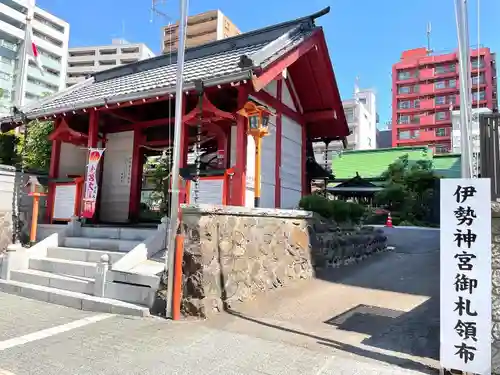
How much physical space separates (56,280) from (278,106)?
6.96 meters

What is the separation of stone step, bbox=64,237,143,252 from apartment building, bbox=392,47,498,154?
5855cm

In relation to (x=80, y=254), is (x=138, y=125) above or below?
above

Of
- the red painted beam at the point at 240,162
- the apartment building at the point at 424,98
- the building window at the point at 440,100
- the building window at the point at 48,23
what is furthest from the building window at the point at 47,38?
the red painted beam at the point at 240,162

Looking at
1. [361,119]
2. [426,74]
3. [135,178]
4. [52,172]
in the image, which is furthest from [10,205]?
[426,74]

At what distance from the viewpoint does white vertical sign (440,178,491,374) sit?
4070 millimetres

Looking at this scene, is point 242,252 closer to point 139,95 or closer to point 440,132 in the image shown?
point 139,95

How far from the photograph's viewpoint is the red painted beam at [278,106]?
9.62 m

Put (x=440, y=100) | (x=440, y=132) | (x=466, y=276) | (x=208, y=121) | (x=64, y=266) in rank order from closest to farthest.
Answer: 1. (x=466, y=276)
2. (x=64, y=266)
3. (x=208, y=121)
4. (x=440, y=132)
5. (x=440, y=100)

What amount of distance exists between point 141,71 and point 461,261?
1177cm

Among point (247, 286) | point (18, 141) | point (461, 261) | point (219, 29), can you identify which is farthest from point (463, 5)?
point (219, 29)

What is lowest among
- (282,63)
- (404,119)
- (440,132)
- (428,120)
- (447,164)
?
(282,63)

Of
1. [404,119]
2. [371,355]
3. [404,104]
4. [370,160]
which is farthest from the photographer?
[404,104]

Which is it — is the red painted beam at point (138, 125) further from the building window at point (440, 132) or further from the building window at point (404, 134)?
the building window at point (404, 134)

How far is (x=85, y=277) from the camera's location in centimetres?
751
